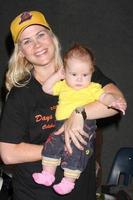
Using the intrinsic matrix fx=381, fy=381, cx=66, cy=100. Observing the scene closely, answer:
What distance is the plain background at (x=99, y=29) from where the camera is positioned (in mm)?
4434

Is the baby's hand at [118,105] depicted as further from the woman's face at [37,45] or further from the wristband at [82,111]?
the woman's face at [37,45]

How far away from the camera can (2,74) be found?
185 inches

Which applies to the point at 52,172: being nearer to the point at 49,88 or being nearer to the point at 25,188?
the point at 25,188

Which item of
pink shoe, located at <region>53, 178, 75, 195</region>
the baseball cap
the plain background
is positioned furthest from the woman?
the plain background

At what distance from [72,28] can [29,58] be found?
2453mm

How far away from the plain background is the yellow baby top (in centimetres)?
245

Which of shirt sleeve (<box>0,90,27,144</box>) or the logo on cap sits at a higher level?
the logo on cap

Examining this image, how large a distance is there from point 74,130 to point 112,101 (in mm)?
255

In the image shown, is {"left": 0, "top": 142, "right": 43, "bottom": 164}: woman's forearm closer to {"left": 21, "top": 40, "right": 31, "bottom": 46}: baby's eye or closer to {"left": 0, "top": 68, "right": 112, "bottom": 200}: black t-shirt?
{"left": 0, "top": 68, "right": 112, "bottom": 200}: black t-shirt

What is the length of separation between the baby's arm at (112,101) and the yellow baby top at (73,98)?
0.03 metres

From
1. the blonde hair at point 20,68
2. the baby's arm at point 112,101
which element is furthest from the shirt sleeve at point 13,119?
the baby's arm at point 112,101

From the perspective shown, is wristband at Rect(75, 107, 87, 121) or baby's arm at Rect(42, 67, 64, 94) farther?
baby's arm at Rect(42, 67, 64, 94)

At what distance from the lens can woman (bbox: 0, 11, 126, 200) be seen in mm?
2078

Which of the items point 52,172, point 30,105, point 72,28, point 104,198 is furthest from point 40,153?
point 72,28
